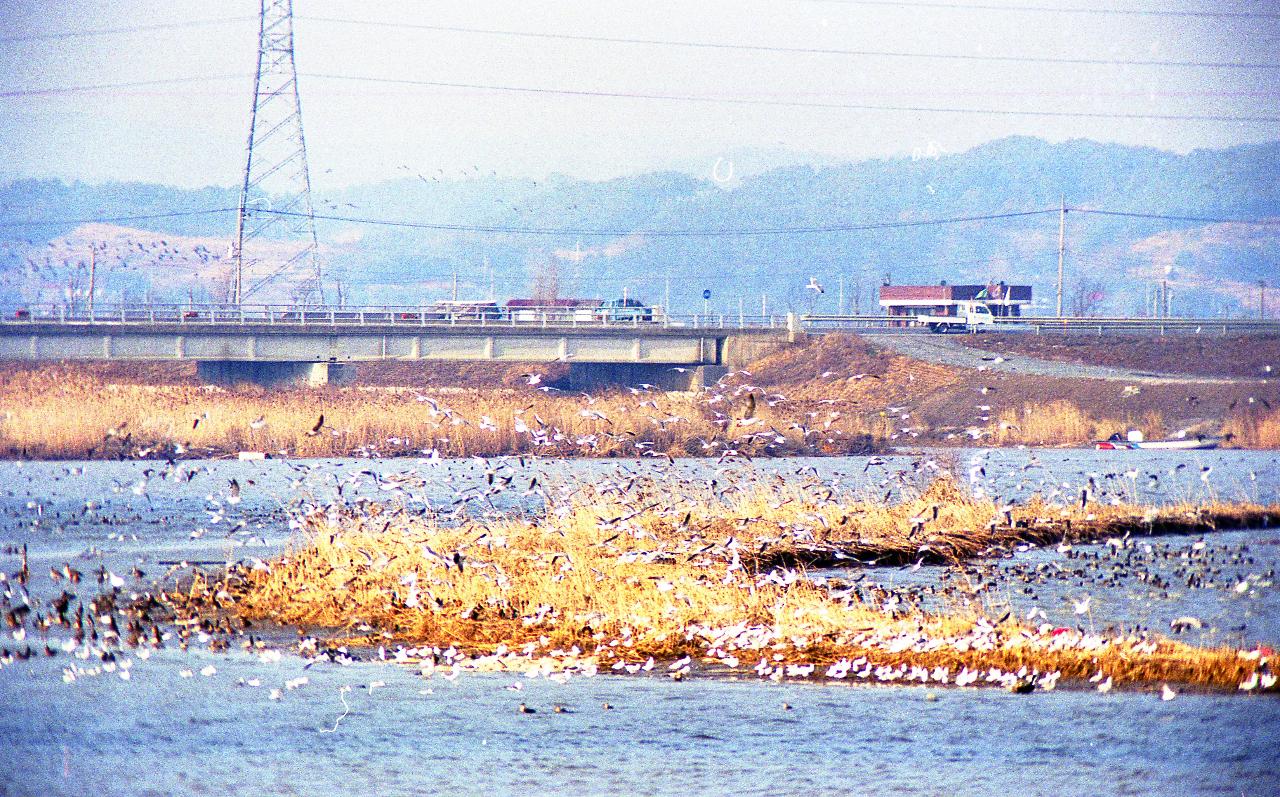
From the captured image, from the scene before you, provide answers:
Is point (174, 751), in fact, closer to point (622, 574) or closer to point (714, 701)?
point (714, 701)


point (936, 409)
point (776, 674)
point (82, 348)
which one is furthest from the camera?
point (82, 348)

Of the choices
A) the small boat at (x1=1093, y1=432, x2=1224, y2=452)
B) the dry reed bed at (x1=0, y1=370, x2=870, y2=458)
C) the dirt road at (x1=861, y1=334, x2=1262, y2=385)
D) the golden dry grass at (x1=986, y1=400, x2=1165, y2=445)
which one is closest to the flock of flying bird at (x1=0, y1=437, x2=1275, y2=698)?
the dry reed bed at (x1=0, y1=370, x2=870, y2=458)

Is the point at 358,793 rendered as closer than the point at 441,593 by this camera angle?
Yes

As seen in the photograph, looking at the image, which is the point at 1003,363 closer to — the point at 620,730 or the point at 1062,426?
the point at 1062,426

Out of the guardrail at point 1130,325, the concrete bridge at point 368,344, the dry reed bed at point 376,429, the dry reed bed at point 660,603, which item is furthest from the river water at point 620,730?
the guardrail at point 1130,325

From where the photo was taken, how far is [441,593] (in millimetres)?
26984

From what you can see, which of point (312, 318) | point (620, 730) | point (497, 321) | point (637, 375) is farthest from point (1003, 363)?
point (620, 730)

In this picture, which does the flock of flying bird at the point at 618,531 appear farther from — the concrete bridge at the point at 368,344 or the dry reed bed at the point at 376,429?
the concrete bridge at the point at 368,344

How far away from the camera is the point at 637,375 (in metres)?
95.0

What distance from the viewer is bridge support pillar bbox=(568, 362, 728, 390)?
9250 cm

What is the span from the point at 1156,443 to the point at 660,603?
50.6m

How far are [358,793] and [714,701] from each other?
5759mm

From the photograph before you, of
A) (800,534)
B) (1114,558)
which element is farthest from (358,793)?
(1114,558)

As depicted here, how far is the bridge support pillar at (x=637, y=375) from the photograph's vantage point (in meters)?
92.5
